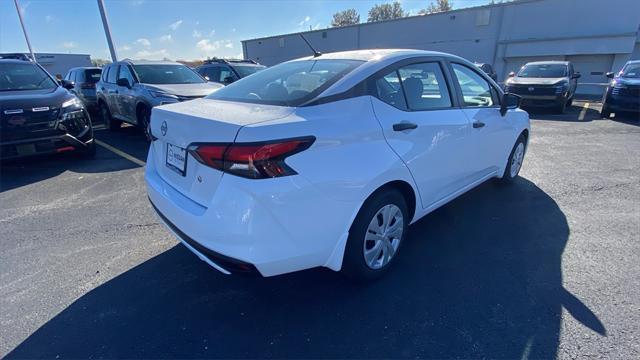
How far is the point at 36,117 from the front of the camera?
5.08 metres

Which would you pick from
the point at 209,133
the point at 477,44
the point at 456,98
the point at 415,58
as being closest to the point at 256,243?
the point at 209,133

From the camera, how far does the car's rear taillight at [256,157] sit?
5.87 feet

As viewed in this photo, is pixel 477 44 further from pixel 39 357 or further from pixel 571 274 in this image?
pixel 39 357

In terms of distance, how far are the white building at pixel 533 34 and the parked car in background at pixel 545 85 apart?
10922 millimetres

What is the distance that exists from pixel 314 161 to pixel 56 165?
589cm

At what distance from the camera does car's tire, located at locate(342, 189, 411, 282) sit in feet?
7.54

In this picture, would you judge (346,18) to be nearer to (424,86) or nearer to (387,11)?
(387,11)

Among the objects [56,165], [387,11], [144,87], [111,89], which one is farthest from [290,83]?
[387,11]

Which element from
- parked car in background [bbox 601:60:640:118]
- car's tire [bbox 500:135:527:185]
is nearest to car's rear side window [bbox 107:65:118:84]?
car's tire [bbox 500:135:527:185]

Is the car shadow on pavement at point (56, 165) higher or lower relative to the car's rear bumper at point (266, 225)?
lower

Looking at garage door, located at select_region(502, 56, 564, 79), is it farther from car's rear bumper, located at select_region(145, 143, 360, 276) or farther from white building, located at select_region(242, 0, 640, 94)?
car's rear bumper, located at select_region(145, 143, 360, 276)

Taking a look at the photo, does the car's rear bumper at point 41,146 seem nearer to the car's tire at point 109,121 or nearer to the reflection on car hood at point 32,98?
the reflection on car hood at point 32,98

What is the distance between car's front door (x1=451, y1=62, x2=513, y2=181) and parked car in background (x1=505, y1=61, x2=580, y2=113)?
853 centimetres

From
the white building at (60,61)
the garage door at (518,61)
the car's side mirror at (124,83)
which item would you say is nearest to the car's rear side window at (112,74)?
the car's side mirror at (124,83)
